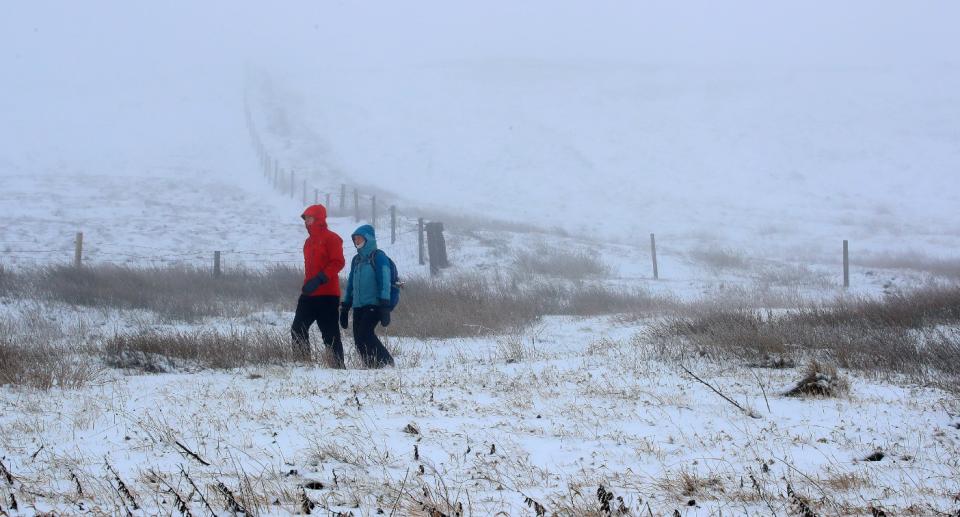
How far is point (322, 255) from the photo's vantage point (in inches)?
292

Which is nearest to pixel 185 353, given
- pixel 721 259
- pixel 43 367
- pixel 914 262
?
pixel 43 367

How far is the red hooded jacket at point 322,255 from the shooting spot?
741 centimetres

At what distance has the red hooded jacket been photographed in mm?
Answer: 7406

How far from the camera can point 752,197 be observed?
33.9 meters

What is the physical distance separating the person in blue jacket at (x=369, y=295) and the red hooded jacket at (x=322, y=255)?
180mm

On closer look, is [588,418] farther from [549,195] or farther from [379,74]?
[379,74]

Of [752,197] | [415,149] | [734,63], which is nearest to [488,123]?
[415,149]

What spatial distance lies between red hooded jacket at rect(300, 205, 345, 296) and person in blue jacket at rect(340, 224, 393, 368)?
18cm

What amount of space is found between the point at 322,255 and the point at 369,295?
0.62 m

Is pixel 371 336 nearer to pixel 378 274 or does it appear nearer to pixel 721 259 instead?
pixel 378 274

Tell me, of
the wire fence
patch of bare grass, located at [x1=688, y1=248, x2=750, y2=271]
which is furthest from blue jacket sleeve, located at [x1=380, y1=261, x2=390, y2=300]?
patch of bare grass, located at [x1=688, y1=248, x2=750, y2=271]

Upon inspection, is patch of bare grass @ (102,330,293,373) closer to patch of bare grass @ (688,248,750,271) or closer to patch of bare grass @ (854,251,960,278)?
patch of bare grass @ (688,248,750,271)

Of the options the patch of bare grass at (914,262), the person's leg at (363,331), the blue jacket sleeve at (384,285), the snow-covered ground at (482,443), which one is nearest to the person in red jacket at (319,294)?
the person's leg at (363,331)

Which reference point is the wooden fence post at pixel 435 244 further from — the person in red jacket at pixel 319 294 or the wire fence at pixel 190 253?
the person in red jacket at pixel 319 294
